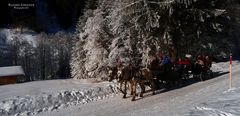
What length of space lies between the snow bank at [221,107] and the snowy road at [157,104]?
1.95ft

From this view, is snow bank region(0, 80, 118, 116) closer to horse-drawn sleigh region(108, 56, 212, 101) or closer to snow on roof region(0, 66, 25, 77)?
horse-drawn sleigh region(108, 56, 212, 101)

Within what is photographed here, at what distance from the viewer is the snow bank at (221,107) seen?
11.8 metres

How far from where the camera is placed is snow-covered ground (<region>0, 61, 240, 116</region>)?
13.3 m

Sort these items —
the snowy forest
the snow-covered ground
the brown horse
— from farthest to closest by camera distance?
the snowy forest
the brown horse
the snow-covered ground

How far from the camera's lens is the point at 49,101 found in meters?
18.8

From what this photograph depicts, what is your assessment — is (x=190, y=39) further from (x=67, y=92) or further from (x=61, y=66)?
(x=61, y=66)

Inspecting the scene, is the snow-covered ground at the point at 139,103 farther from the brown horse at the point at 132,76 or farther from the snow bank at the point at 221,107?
the brown horse at the point at 132,76

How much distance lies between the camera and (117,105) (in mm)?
16625

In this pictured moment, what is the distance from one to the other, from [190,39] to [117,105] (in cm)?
1520

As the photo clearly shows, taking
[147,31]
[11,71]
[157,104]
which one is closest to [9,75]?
[11,71]

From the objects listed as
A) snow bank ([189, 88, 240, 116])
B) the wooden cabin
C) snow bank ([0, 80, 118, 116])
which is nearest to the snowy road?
snow bank ([189, 88, 240, 116])

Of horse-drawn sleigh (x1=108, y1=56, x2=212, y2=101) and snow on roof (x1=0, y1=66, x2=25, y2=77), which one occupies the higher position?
horse-drawn sleigh (x1=108, y1=56, x2=212, y2=101)

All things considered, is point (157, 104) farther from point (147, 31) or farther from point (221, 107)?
point (147, 31)

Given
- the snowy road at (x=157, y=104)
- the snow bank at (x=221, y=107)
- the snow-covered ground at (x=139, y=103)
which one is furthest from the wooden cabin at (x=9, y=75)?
the snow bank at (x=221, y=107)
